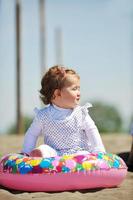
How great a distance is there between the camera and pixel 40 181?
14.9 feet

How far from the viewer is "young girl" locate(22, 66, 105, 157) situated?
5016 mm

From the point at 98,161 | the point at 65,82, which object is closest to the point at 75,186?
the point at 98,161

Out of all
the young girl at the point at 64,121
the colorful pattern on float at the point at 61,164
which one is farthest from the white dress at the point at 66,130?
the colorful pattern on float at the point at 61,164

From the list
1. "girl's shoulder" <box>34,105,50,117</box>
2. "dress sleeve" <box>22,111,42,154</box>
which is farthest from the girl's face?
"dress sleeve" <box>22,111,42,154</box>

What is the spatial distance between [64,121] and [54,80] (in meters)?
0.41

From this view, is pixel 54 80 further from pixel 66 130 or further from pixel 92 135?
pixel 92 135

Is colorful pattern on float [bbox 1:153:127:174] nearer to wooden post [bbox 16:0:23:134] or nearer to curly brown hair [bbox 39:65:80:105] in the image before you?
curly brown hair [bbox 39:65:80:105]

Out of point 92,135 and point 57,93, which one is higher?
point 57,93

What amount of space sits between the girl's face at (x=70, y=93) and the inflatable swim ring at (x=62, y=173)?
0.58 metres

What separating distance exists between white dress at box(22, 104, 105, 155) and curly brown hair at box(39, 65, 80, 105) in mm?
126

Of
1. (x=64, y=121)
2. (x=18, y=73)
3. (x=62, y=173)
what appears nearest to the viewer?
(x=62, y=173)

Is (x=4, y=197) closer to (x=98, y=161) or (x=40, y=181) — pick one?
(x=40, y=181)

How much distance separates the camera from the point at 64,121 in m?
5.00

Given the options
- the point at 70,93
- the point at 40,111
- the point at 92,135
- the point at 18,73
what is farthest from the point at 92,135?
the point at 18,73
